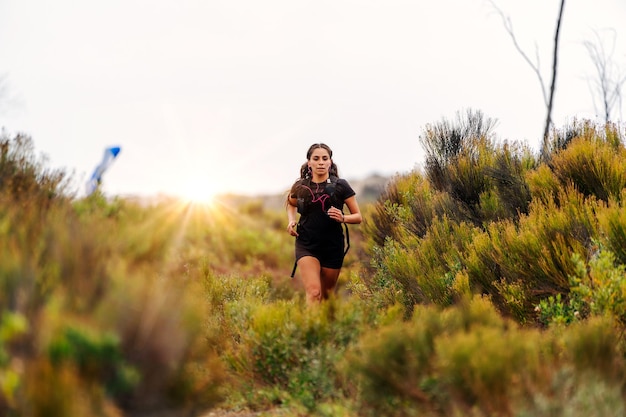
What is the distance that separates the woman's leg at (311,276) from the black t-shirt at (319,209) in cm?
18

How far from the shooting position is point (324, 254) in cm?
734

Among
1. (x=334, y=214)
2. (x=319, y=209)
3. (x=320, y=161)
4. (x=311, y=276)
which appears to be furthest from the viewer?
(x=320, y=161)

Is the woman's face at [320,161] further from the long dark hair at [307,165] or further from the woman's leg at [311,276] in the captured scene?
the woman's leg at [311,276]

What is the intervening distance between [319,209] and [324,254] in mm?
536

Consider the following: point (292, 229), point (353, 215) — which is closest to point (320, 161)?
point (353, 215)

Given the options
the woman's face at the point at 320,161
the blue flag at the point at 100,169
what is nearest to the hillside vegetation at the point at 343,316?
the blue flag at the point at 100,169

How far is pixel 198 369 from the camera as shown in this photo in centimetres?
434

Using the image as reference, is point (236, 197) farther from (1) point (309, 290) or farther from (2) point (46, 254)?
(2) point (46, 254)

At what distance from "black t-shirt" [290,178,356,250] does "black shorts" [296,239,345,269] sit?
1.4 inches

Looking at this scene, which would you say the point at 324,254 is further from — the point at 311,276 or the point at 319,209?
the point at 319,209

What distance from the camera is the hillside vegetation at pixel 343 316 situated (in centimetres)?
325

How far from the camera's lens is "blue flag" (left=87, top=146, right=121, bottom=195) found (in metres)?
5.20

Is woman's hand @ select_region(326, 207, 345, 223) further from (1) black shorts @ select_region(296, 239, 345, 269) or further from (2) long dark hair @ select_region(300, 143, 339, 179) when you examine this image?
(2) long dark hair @ select_region(300, 143, 339, 179)

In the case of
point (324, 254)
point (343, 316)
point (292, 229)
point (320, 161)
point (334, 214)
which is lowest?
point (343, 316)
